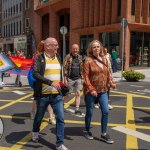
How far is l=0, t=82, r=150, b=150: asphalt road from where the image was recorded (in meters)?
5.66

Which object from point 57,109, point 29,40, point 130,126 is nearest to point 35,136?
point 57,109

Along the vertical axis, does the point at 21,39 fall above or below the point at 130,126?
above

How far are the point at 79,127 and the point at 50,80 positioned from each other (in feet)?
6.57

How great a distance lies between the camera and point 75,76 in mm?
8227

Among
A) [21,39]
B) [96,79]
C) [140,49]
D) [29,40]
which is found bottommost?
[96,79]

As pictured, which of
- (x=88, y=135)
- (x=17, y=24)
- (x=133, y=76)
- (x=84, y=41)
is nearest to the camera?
(x=88, y=135)

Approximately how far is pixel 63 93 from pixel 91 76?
0.66 m

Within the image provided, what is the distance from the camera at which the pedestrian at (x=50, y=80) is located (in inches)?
207

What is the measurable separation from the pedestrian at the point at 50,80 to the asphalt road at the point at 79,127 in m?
0.49

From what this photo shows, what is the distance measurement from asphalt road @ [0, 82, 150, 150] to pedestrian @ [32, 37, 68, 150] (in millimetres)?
492

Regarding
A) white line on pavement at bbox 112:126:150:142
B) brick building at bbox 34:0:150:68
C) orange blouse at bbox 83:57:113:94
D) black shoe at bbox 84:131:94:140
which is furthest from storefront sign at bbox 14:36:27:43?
orange blouse at bbox 83:57:113:94

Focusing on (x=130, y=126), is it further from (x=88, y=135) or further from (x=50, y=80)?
(x=50, y=80)

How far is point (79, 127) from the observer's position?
6.91 m

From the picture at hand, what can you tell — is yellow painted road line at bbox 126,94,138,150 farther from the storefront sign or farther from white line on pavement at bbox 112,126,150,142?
the storefront sign
